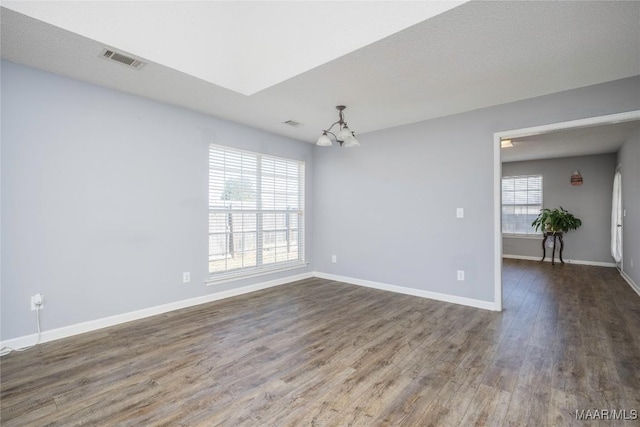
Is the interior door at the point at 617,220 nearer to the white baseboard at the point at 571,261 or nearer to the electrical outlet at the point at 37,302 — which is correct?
the white baseboard at the point at 571,261

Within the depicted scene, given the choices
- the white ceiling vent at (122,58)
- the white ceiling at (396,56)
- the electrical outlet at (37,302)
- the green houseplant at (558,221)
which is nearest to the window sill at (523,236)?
the green houseplant at (558,221)

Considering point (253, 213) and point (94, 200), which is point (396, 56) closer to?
point (253, 213)

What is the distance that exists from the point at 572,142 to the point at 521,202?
253 cm

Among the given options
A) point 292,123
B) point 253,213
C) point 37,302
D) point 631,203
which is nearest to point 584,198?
point 631,203

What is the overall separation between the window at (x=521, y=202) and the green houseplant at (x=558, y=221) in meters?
0.53

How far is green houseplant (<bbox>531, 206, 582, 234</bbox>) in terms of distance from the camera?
22.1 feet

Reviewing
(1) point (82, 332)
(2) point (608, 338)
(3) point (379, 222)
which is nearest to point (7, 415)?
(1) point (82, 332)

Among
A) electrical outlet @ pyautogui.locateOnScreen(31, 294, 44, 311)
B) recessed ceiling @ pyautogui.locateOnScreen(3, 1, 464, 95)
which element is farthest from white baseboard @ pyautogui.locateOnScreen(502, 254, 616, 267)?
electrical outlet @ pyautogui.locateOnScreen(31, 294, 44, 311)

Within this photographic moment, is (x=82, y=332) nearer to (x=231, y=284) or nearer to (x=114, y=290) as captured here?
(x=114, y=290)

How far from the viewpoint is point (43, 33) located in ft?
7.31

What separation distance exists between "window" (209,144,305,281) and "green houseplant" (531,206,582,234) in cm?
579

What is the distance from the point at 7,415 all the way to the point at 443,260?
428 cm

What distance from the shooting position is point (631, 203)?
462 centimetres

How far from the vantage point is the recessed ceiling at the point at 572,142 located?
15.3ft
